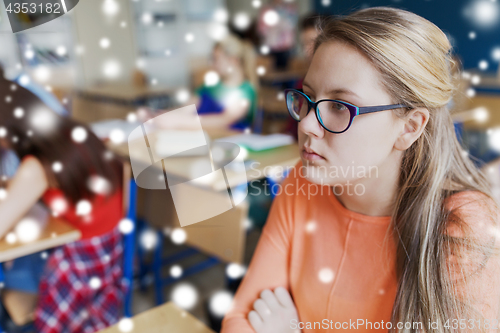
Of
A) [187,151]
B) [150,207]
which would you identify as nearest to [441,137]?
[187,151]

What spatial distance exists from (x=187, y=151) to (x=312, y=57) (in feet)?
4.01

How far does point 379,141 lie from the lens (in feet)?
2.41

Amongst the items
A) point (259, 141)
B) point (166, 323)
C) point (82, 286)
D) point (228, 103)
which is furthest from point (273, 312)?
point (228, 103)

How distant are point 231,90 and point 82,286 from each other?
186cm

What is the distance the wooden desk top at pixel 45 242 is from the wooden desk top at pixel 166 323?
581 millimetres

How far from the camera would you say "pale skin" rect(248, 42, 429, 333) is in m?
0.69

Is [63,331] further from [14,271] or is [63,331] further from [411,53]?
[411,53]

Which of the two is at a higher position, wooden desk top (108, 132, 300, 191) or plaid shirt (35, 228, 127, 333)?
wooden desk top (108, 132, 300, 191)

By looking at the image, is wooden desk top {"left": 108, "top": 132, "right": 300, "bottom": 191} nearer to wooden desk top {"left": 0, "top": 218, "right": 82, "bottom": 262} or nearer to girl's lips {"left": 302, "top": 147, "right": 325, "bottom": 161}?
wooden desk top {"left": 0, "top": 218, "right": 82, "bottom": 262}

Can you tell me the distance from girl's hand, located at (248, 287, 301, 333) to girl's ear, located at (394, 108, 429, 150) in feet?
1.37

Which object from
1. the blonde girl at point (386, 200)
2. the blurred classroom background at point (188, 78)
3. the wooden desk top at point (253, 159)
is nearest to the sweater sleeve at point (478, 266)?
the blonde girl at point (386, 200)

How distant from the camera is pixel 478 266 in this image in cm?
69

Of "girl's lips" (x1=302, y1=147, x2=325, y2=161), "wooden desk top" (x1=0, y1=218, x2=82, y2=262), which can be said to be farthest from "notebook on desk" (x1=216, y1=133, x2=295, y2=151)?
"girl's lips" (x1=302, y1=147, x2=325, y2=161)

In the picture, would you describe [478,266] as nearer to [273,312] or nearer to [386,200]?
[386,200]
